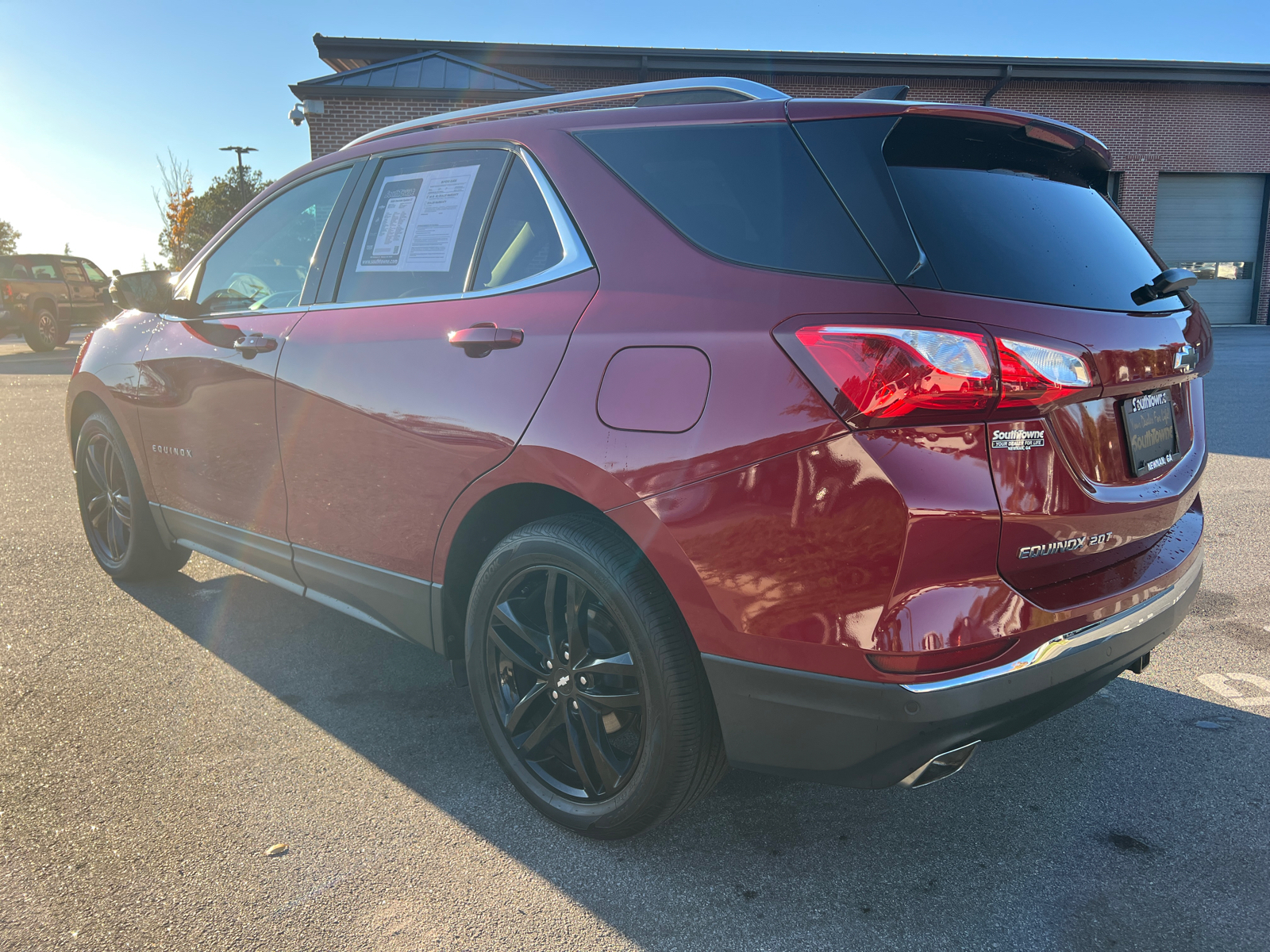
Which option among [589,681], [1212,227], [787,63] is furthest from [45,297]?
[1212,227]

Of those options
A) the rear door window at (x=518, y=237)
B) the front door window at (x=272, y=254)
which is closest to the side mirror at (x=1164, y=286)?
the rear door window at (x=518, y=237)

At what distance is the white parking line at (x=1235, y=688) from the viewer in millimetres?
3014

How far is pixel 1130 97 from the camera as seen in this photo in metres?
25.1

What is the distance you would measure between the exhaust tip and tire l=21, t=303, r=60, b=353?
25.5 m

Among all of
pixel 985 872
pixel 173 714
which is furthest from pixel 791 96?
pixel 173 714

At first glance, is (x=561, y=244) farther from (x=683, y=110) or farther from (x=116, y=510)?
(x=116, y=510)

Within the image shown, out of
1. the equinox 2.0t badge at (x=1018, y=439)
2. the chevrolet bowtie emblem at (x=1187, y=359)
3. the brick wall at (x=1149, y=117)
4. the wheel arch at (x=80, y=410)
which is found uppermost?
the brick wall at (x=1149, y=117)

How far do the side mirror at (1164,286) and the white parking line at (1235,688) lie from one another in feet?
5.13

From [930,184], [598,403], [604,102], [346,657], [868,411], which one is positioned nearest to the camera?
[868,411]

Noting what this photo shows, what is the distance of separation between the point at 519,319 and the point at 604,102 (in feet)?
2.25

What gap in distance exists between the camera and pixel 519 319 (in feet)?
7.60

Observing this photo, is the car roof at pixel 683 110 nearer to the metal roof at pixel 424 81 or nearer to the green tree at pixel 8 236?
the metal roof at pixel 424 81

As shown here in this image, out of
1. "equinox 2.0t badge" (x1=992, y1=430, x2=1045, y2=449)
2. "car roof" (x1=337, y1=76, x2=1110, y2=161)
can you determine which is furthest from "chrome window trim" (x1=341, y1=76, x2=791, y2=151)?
"equinox 2.0t badge" (x1=992, y1=430, x2=1045, y2=449)

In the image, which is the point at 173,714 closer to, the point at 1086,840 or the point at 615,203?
the point at 615,203
